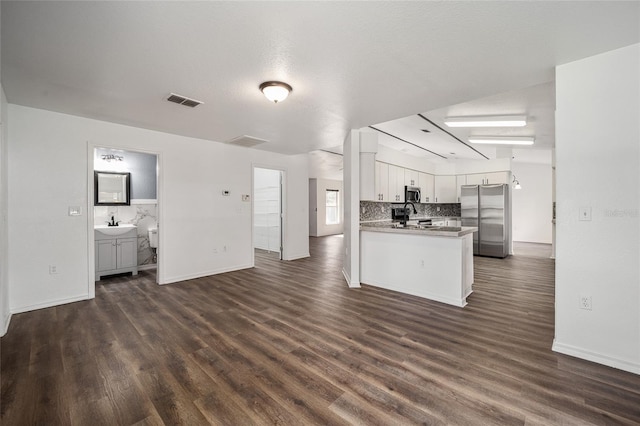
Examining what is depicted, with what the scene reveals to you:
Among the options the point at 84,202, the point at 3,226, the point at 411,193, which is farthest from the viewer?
the point at 411,193

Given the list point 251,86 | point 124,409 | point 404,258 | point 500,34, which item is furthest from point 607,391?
point 251,86

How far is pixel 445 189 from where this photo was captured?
8242mm

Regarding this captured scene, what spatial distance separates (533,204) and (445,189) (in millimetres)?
3734

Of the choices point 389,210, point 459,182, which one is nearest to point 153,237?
point 389,210

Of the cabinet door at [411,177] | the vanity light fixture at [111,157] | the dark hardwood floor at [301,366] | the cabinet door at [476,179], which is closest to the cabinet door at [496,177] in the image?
the cabinet door at [476,179]

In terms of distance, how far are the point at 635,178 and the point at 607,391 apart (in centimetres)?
159

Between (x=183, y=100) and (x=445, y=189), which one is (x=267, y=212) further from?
(x=445, y=189)

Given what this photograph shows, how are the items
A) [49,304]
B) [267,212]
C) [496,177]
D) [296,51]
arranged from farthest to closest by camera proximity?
[267,212] < [496,177] < [49,304] < [296,51]

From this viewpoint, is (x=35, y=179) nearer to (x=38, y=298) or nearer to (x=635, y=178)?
(x=38, y=298)

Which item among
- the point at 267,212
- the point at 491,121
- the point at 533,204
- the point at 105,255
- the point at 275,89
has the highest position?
the point at 491,121

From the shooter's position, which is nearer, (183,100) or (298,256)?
(183,100)

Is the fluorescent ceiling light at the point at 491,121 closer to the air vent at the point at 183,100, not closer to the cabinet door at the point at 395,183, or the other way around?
the cabinet door at the point at 395,183

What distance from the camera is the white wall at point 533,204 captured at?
911 centimetres

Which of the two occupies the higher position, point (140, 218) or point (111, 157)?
point (111, 157)
